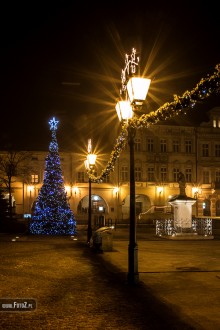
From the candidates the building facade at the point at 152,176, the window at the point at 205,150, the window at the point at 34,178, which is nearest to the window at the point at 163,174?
the building facade at the point at 152,176

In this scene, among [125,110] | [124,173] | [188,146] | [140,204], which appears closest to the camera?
[125,110]

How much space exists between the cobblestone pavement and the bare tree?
31553mm

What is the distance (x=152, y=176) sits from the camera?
60.3 meters

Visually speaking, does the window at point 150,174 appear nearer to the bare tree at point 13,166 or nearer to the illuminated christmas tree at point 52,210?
the bare tree at point 13,166

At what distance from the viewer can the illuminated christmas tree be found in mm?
34531

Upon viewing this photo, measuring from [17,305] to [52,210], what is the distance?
24719mm

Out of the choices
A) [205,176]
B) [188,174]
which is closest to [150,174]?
[188,174]

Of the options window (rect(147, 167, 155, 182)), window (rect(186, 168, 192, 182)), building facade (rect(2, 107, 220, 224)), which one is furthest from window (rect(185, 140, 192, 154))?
window (rect(147, 167, 155, 182))

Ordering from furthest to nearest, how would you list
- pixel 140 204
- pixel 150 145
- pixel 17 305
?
pixel 150 145
pixel 140 204
pixel 17 305

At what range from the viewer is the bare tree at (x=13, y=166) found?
4872 centimetres

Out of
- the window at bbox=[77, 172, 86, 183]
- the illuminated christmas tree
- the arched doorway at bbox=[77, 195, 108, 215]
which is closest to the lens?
the illuminated christmas tree

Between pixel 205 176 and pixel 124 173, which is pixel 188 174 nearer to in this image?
pixel 205 176

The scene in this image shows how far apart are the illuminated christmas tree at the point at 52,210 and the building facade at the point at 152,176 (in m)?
20.7

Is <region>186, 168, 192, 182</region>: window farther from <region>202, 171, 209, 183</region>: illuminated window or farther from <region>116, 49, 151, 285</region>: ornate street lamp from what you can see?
<region>116, 49, 151, 285</region>: ornate street lamp
